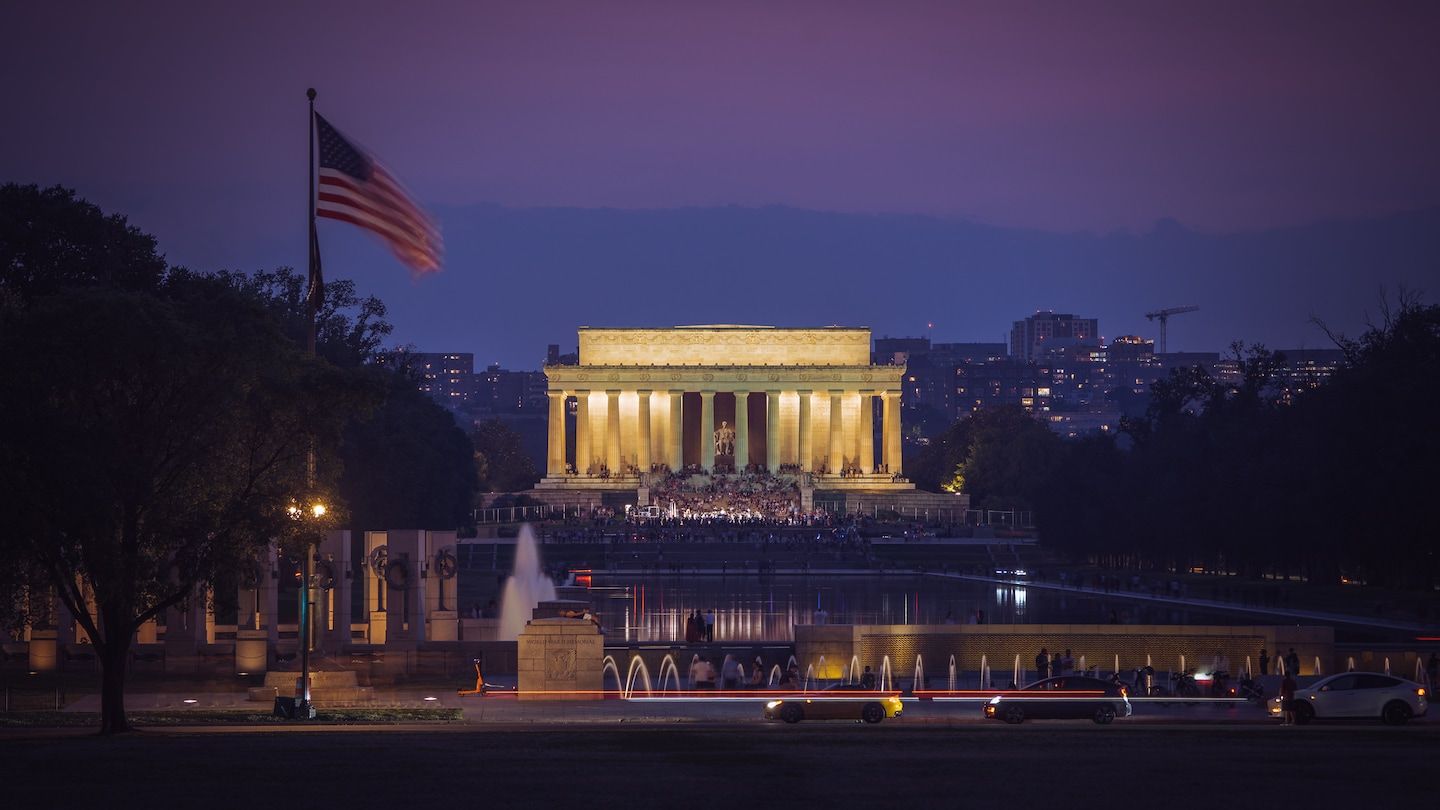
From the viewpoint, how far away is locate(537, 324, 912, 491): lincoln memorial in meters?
137

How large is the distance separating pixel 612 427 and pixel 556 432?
4115mm

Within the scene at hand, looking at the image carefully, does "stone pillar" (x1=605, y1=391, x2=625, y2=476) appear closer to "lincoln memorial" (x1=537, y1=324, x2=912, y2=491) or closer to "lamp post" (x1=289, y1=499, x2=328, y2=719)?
"lincoln memorial" (x1=537, y1=324, x2=912, y2=491)

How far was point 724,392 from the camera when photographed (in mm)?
141000

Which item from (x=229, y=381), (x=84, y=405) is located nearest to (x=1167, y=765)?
(x=229, y=381)

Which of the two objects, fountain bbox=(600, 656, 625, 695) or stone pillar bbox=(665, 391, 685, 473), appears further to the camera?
stone pillar bbox=(665, 391, 685, 473)

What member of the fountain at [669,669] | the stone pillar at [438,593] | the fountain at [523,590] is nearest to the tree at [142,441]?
the fountain at [523,590]

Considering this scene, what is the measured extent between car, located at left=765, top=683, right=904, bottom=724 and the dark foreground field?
1.78 m

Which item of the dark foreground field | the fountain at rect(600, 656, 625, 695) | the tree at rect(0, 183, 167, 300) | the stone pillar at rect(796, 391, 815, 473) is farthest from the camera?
the stone pillar at rect(796, 391, 815, 473)

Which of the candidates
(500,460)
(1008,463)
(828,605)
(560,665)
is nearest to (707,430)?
(1008,463)

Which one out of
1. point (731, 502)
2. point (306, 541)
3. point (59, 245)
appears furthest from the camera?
point (731, 502)

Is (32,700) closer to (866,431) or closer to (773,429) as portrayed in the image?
(773,429)

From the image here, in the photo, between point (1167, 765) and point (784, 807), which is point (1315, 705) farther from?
point (784, 807)

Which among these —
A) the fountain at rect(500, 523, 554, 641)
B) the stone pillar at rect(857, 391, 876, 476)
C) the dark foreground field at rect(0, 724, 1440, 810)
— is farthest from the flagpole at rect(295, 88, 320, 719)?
the stone pillar at rect(857, 391, 876, 476)

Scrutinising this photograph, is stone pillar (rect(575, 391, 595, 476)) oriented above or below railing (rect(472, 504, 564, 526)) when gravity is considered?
above
